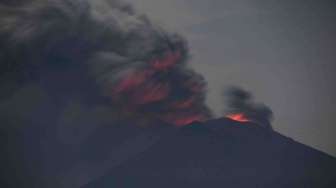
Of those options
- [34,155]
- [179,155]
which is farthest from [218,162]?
[34,155]

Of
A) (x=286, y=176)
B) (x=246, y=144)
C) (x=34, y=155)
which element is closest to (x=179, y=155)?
(x=246, y=144)

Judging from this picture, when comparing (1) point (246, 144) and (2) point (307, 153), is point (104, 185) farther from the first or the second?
(2) point (307, 153)

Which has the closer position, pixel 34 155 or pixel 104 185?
pixel 104 185

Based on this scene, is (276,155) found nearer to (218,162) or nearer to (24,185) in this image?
(218,162)

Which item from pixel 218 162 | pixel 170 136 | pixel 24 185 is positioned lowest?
pixel 24 185

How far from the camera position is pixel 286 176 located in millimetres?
83438

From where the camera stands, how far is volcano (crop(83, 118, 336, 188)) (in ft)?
250

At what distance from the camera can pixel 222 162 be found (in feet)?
271

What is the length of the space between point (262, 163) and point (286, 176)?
200 inches

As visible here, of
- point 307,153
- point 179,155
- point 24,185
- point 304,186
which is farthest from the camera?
point 307,153

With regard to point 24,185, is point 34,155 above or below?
above

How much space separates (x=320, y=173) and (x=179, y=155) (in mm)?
27200

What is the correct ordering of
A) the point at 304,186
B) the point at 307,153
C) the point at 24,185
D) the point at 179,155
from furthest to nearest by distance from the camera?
the point at 307,153 < the point at 179,155 < the point at 304,186 < the point at 24,185

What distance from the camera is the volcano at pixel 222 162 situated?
76.1 metres
